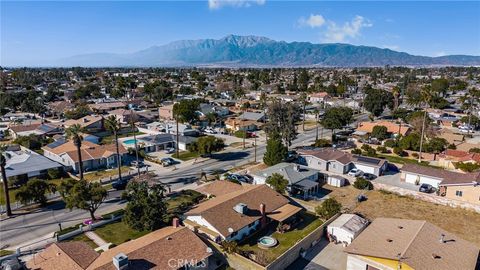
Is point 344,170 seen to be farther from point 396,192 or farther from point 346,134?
point 346,134

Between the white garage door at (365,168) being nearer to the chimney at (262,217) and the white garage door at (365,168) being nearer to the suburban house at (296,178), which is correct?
the suburban house at (296,178)

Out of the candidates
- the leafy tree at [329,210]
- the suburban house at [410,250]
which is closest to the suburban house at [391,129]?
the leafy tree at [329,210]

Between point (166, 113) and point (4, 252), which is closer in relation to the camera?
point (4, 252)

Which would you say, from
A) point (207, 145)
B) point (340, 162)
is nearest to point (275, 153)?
point (340, 162)

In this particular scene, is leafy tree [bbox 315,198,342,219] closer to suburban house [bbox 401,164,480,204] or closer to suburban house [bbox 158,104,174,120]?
suburban house [bbox 401,164,480,204]

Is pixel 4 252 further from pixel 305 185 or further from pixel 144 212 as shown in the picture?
pixel 305 185

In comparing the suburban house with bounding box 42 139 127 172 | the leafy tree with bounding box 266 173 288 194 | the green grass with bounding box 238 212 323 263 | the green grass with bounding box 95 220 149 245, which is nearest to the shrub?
the leafy tree with bounding box 266 173 288 194
